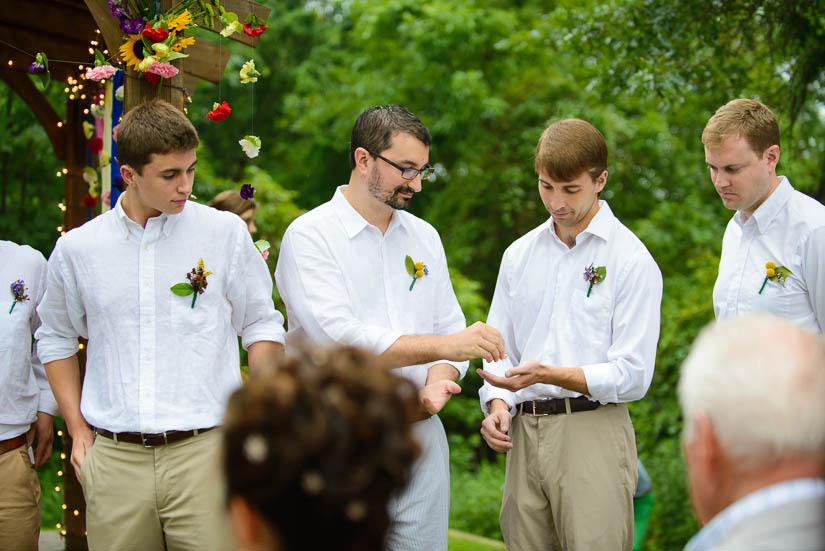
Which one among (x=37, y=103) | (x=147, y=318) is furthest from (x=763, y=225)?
(x=37, y=103)

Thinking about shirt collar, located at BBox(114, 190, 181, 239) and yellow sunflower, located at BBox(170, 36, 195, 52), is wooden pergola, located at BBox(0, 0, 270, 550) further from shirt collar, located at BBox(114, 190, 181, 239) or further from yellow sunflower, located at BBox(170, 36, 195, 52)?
shirt collar, located at BBox(114, 190, 181, 239)

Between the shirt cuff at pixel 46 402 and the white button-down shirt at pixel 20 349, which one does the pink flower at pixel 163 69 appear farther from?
the shirt cuff at pixel 46 402

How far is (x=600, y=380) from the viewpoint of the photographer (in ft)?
10.5

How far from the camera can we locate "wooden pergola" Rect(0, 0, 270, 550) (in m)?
4.43

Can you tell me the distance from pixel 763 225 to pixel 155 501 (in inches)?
99.9

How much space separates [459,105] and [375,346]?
822 centimetres

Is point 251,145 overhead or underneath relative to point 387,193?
overhead

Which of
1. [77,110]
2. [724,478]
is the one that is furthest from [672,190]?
[724,478]

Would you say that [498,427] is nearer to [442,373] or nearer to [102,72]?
[442,373]

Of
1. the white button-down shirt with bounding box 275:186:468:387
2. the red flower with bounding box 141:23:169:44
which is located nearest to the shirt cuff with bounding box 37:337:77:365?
the white button-down shirt with bounding box 275:186:468:387

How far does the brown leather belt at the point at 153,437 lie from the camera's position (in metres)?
2.95

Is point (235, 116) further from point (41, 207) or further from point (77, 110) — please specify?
point (77, 110)

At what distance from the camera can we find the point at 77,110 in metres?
5.26

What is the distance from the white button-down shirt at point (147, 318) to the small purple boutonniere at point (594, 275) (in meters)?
1.35
